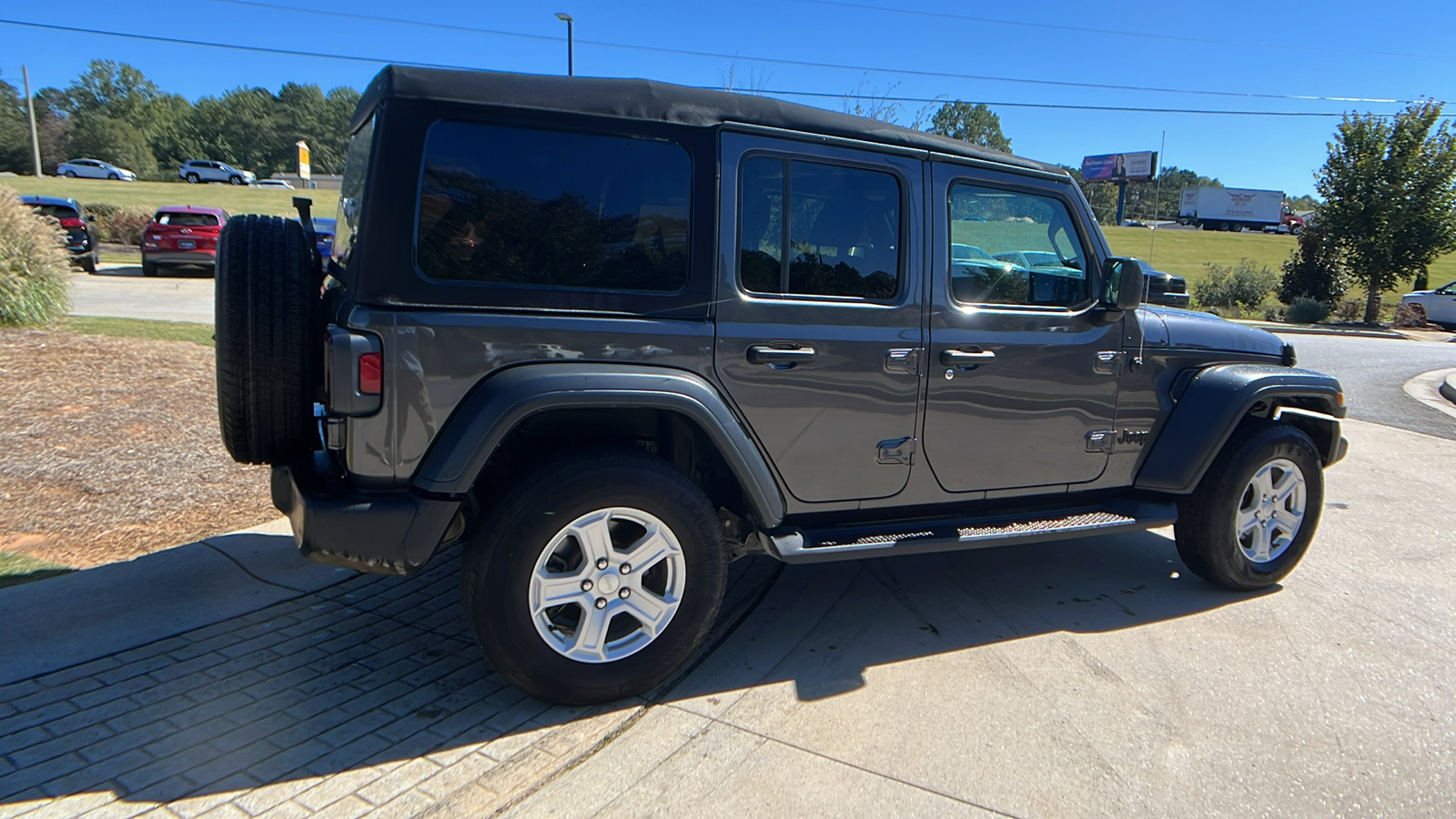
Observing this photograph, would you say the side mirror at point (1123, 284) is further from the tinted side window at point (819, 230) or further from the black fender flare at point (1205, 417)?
the tinted side window at point (819, 230)

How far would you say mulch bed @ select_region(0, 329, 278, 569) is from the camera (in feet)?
16.0

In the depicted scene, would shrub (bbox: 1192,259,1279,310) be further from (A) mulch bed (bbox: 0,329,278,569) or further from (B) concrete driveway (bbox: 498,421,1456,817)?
(A) mulch bed (bbox: 0,329,278,569)

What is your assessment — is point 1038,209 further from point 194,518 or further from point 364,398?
point 194,518

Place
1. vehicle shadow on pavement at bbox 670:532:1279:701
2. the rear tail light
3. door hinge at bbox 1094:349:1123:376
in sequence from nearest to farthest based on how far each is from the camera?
the rear tail light → vehicle shadow on pavement at bbox 670:532:1279:701 → door hinge at bbox 1094:349:1123:376

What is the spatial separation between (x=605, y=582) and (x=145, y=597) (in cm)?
237

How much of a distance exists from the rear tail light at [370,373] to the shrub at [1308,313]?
3110 centimetres

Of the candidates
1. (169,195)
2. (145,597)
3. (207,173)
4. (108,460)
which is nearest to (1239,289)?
(108,460)

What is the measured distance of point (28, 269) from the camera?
941 cm

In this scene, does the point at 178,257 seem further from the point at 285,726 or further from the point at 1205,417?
the point at 1205,417

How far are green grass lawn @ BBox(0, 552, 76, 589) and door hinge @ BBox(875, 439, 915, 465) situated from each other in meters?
3.89

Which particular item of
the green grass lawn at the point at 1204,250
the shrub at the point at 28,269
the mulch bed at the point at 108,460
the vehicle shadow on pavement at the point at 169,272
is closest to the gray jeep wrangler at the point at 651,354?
the mulch bed at the point at 108,460

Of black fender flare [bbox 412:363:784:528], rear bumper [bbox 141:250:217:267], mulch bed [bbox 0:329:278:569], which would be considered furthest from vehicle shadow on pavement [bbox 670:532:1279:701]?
rear bumper [bbox 141:250:217:267]

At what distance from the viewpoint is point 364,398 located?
9.39 ft

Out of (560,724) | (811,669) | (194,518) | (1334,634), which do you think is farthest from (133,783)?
(1334,634)
